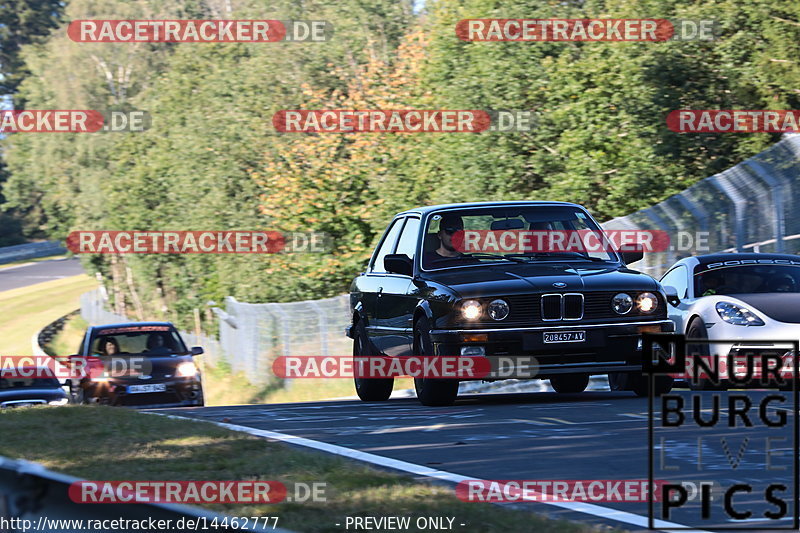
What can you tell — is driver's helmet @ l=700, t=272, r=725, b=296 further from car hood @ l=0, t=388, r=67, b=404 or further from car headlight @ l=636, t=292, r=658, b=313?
car hood @ l=0, t=388, r=67, b=404

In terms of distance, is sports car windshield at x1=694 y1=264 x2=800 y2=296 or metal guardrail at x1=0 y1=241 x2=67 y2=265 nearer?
sports car windshield at x1=694 y1=264 x2=800 y2=296

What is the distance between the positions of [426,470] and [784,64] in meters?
21.3

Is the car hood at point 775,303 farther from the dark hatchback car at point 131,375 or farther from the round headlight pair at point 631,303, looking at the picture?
the dark hatchback car at point 131,375

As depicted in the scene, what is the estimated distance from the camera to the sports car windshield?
1484 cm

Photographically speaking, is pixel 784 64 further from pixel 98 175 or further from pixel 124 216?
pixel 98 175

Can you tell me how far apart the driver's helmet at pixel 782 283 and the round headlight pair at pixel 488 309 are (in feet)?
15.0

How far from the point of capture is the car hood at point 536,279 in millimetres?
11469

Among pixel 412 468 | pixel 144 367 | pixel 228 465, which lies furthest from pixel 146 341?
pixel 412 468

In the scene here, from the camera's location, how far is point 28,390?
22641mm

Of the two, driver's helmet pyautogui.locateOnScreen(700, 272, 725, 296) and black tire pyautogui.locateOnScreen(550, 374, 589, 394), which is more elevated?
driver's helmet pyautogui.locateOnScreen(700, 272, 725, 296)

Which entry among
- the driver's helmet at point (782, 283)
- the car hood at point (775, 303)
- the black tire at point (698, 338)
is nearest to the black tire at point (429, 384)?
the black tire at point (698, 338)

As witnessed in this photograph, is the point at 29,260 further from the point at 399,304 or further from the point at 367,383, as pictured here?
the point at 399,304

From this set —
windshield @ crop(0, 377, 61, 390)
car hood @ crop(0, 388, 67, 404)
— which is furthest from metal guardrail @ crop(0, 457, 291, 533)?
windshield @ crop(0, 377, 61, 390)

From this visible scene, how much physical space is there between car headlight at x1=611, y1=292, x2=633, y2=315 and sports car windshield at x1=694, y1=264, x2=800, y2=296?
11.1ft
